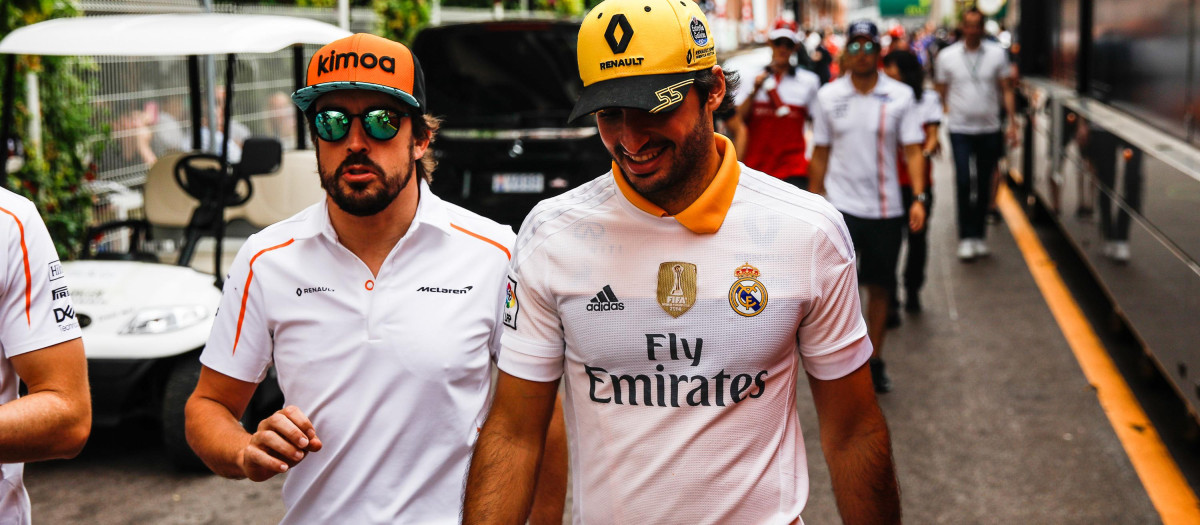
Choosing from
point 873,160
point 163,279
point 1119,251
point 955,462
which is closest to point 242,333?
point 163,279

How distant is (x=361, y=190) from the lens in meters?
3.00

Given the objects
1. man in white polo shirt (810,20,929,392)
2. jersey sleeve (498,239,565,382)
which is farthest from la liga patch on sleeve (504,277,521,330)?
man in white polo shirt (810,20,929,392)

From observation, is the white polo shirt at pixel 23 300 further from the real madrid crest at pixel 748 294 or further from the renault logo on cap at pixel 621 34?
the real madrid crest at pixel 748 294

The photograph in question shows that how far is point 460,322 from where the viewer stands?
9.69 ft

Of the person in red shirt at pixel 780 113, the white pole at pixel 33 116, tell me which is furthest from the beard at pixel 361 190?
the white pole at pixel 33 116

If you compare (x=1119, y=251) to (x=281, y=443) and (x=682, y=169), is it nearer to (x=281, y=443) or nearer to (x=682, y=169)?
(x=682, y=169)

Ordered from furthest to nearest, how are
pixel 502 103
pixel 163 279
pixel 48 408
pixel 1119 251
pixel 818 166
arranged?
pixel 502 103
pixel 1119 251
pixel 818 166
pixel 163 279
pixel 48 408

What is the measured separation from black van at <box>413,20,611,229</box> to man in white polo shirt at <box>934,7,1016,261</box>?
12.1 ft

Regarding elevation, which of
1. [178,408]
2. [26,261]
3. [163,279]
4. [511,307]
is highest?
[26,261]

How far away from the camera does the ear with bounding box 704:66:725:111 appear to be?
2566 mm

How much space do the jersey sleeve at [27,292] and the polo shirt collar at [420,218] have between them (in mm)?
573

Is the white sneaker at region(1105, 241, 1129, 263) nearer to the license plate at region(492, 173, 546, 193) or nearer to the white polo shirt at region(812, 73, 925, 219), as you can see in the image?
the white polo shirt at region(812, 73, 925, 219)

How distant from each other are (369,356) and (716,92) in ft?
3.15

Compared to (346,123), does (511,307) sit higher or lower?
lower
